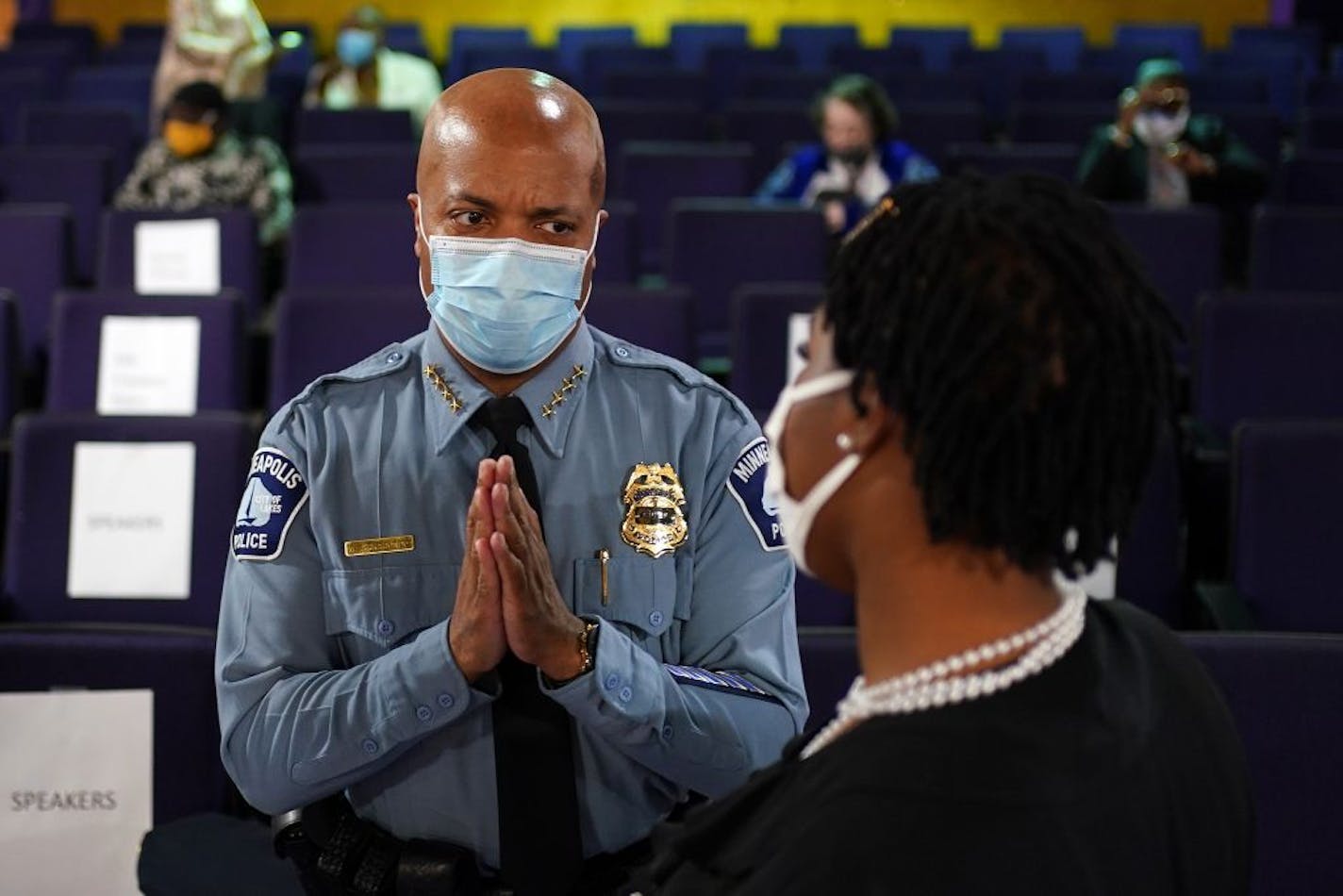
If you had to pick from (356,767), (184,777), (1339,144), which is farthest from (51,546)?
(1339,144)

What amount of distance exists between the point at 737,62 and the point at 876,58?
845 mm

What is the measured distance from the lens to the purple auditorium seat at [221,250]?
4672 mm

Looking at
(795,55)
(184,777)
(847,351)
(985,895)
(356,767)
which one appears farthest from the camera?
(795,55)

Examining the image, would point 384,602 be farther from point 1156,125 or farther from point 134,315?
point 1156,125

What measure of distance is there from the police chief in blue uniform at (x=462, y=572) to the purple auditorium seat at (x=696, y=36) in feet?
31.0

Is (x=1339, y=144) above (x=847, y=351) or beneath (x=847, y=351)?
above

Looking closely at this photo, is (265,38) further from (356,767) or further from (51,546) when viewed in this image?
A: (356,767)

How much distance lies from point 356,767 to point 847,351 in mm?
715

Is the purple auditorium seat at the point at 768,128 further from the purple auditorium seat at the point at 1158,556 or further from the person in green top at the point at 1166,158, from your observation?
the purple auditorium seat at the point at 1158,556

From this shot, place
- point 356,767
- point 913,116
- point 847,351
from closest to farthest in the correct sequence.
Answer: point 847,351, point 356,767, point 913,116

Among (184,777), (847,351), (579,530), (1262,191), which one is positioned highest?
(1262,191)

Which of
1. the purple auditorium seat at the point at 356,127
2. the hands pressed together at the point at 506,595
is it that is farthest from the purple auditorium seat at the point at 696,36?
the hands pressed together at the point at 506,595

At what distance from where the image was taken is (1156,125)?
624 cm

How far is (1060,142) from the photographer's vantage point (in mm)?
7426
